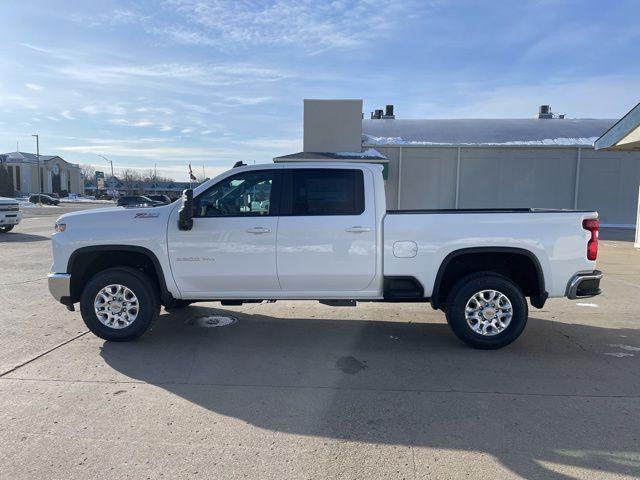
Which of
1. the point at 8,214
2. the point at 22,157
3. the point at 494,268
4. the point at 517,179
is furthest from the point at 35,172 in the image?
the point at 494,268

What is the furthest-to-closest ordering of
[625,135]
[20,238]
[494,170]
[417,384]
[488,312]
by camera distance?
[494,170]
[20,238]
[625,135]
[488,312]
[417,384]

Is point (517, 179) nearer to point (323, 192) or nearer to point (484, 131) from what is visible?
point (484, 131)

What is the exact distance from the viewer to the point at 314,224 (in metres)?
5.37

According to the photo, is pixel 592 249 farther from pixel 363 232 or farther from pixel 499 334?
pixel 363 232

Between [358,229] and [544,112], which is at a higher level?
[544,112]

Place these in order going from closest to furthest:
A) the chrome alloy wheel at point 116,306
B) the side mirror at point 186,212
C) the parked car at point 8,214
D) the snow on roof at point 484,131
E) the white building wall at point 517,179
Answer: the side mirror at point 186,212
the chrome alloy wheel at point 116,306
the parked car at point 8,214
the white building wall at point 517,179
the snow on roof at point 484,131

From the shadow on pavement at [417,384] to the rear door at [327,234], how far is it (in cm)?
79

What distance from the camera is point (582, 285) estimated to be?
5320 millimetres

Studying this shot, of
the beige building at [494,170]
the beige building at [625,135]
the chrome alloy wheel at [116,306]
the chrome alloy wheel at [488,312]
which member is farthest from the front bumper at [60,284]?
the beige building at [494,170]

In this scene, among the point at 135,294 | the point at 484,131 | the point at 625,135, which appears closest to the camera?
the point at 135,294

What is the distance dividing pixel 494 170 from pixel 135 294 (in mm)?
22313

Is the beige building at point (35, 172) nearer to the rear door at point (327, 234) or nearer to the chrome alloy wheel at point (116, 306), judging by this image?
the chrome alloy wheel at point (116, 306)

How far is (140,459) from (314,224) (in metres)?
2.92

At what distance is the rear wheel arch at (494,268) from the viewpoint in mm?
5316
